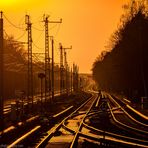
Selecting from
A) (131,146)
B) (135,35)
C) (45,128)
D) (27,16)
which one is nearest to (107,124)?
(45,128)

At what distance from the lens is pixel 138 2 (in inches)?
2948

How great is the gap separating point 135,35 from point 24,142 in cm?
5016

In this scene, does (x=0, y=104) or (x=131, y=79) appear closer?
(x=0, y=104)

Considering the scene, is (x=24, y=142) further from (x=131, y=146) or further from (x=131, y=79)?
(x=131, y=79)

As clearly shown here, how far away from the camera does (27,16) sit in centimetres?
5303

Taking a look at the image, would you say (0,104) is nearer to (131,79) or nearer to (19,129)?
(19,129)

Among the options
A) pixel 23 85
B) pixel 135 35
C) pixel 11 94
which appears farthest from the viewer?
pixel 23 85

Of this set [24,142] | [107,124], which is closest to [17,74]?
[107,124]

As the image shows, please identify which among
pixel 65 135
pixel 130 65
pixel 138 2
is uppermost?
pixel 138 2

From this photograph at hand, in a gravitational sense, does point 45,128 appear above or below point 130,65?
below

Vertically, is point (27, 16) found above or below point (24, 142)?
above

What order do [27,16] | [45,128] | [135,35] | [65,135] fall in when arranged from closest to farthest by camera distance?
1. [65,135]
2. [45,128]
3. [27,16]
4. [135,35]

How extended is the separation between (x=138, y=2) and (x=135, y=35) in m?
6.04

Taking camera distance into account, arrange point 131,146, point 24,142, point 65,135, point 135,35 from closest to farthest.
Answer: point 131,146 → point 24,142 → point 65,135 → point 135,35
